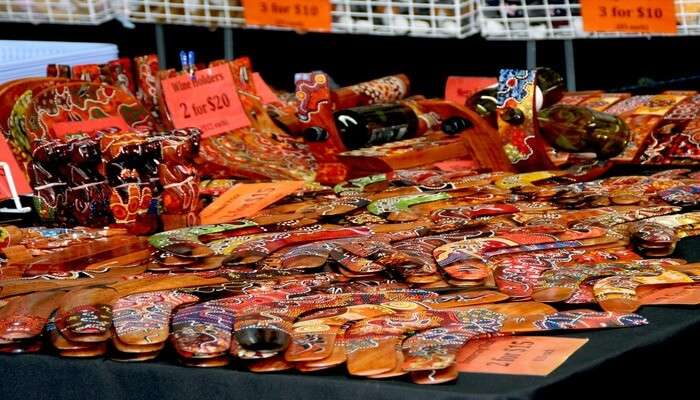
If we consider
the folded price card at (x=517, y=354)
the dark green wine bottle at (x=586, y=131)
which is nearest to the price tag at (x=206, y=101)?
the dark green wine bottle at (x=586, y=131)

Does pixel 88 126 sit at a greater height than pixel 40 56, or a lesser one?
lesser

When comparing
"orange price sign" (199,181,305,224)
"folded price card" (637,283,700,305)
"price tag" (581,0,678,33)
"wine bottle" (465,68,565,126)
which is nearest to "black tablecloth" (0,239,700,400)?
"folded price card" (637,283,700,305)

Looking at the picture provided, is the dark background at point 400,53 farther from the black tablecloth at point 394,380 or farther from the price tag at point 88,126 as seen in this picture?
the black tablecloth at point 394,380

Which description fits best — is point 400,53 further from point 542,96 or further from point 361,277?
point 361,277

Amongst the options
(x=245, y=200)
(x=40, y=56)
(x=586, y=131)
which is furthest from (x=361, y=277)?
(x=40, y=56)

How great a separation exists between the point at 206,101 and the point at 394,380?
147 cm

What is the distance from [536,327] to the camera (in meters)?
1.34

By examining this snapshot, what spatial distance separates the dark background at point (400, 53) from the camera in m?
3.29

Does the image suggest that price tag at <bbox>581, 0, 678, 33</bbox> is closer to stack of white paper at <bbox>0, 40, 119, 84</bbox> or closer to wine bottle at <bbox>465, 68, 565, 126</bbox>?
wine bottle at <bbox>465, 68, 565, 126</bbox>

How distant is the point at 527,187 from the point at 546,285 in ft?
2.21

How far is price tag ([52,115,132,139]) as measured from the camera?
2338 mm

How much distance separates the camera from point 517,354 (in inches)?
50.0

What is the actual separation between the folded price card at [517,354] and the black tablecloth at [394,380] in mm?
12

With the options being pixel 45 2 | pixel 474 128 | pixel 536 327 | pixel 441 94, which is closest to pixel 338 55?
pixel 441 94
